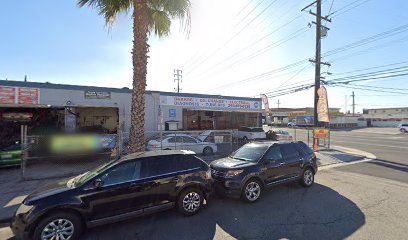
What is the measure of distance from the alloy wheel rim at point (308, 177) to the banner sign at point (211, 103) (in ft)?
46.9

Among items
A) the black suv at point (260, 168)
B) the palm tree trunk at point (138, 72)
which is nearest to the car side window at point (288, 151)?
the black suv at point (260, 168)

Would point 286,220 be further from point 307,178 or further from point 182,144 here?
point 182,144

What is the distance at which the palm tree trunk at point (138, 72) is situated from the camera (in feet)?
24.7

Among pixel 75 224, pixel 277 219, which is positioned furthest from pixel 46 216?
pixel 277 219

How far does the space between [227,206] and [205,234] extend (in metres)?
1.49

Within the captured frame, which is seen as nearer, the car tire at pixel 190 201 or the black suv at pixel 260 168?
the car tire at pixel 190 201

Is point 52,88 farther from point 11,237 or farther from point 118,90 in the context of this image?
point 11,237

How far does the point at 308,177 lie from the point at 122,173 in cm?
601

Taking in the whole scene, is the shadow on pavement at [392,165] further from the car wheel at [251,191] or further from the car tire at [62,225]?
the car tire at [62,225]

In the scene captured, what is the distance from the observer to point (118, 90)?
17312 mm

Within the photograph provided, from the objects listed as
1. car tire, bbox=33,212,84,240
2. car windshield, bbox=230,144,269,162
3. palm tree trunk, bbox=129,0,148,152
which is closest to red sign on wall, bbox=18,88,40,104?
palm tree trunk, bbox=129,0,148,152

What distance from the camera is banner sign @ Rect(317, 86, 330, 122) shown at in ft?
55.8

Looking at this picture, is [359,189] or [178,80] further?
Result: [178,80]

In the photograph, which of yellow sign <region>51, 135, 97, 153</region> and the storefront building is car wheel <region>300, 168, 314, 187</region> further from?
yellow sign <region>51, 135, 97, 153</region>
